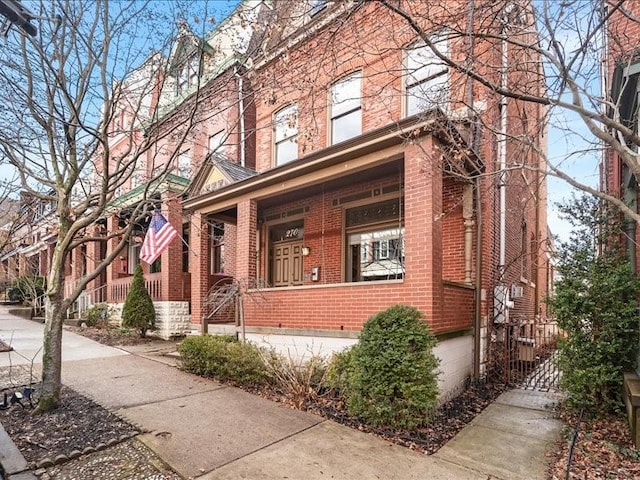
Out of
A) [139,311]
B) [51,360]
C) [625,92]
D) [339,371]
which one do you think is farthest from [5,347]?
[625,92]

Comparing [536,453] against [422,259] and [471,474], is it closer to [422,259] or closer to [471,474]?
[471,474]

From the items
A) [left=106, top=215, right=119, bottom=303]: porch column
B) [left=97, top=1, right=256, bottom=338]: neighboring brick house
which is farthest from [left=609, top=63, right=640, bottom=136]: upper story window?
[left=106, top=215, right=119, bottom=303]: porch column

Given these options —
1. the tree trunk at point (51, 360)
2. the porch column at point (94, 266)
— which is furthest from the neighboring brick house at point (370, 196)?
the porch column at point (94, 266)

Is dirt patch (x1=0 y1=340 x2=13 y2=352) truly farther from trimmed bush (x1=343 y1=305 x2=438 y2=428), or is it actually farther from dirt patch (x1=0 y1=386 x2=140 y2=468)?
trimmed bush (x1=343 y1=305 x2=438 y2=428)

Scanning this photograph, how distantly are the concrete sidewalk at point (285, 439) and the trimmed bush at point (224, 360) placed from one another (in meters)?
0.26

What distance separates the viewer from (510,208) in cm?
945

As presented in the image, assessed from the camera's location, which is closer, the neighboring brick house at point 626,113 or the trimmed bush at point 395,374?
the neighboring brick house at point 626,113

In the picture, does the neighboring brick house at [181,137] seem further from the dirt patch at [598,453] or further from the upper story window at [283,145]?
the dirt patch at [598,453]

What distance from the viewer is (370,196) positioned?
9.13 m

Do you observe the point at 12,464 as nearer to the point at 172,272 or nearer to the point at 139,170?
the point at 139,170

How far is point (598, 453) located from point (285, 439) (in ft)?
11.2

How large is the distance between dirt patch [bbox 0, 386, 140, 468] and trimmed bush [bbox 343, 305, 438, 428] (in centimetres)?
269

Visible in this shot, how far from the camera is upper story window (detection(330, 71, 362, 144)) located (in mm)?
9969

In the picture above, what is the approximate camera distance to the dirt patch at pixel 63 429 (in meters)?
4.06
